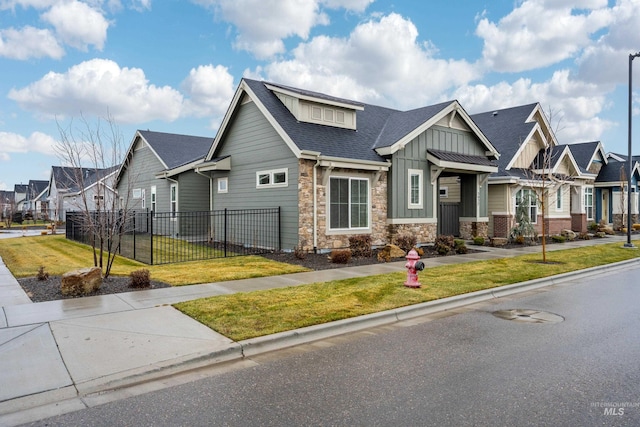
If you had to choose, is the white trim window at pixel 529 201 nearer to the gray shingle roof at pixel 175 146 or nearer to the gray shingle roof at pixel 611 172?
the gray shingle roof at pixel 611 172

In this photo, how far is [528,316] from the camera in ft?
25.1

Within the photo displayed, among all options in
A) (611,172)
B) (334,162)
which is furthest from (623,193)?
(334,162)

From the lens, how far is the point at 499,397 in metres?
4.27

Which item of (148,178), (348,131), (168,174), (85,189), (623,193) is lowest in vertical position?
(85,189)

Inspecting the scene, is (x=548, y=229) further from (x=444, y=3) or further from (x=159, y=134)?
(x=159, y=134)

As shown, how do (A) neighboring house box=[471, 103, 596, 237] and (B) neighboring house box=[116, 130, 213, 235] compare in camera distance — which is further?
(A) neighboring house box=[471, 103, 596, 237]

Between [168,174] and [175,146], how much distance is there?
5.76 meters

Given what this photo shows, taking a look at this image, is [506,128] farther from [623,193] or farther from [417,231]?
[417,231]

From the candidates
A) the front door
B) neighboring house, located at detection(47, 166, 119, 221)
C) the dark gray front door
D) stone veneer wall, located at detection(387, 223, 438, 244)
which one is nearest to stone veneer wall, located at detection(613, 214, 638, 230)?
the front door

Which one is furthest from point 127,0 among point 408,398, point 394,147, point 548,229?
point 548,229

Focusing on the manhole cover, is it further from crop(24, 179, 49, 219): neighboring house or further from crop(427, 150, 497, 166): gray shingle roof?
crop(24, 179, 49, 219): neighboring house

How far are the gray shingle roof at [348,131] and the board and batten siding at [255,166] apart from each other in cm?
61

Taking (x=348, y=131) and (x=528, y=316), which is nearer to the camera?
(x=528, y=316)

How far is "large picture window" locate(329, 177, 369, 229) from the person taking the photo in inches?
616
